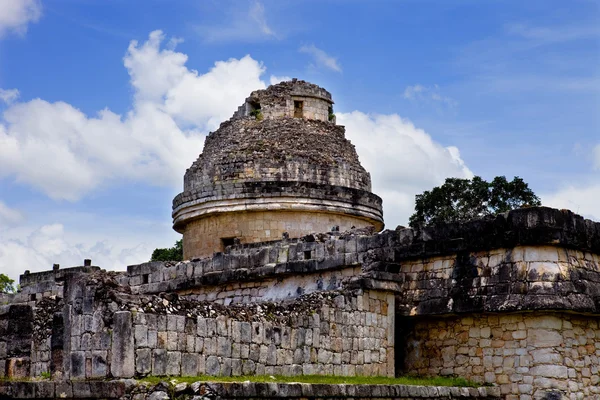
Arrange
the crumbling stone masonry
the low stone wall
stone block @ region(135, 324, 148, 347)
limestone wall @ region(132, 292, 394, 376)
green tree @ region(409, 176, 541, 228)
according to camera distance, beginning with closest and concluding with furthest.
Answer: the low stone wall < stone block @ region(135, 324, 148, 347) < limestone wall @ region(132, 292, 394, 376) < the crumbling stone masonry < green tree @ region(409, 176, 541, 228)

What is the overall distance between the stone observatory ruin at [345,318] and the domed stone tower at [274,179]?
2.23 feet

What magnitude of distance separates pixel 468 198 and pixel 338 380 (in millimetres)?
25616

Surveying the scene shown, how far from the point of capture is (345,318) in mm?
16016

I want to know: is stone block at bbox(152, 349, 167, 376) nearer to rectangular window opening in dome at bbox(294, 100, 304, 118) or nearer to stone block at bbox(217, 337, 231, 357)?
stone block at bbox(217, 337, 231, 357)

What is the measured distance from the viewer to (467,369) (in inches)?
677

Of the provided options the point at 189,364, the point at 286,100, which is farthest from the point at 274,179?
the point at 189,364

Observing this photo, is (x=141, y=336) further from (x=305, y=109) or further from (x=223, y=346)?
(x=305, y=109)

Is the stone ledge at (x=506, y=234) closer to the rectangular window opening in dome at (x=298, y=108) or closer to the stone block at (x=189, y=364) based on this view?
the stone block at (x=189, y=364)

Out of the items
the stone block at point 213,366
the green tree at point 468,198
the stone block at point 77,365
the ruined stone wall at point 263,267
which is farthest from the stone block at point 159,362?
the green tree at point 468,198

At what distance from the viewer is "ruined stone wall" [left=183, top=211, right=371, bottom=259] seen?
79.9 ft

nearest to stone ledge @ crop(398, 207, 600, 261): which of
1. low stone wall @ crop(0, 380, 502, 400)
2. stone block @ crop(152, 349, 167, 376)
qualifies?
low stone wall @ crop(0, 380, 502, 400)

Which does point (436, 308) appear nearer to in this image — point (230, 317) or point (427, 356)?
point (427, 356)

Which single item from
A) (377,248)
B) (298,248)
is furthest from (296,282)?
(377,248)

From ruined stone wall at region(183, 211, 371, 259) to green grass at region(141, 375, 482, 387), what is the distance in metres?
7.73
